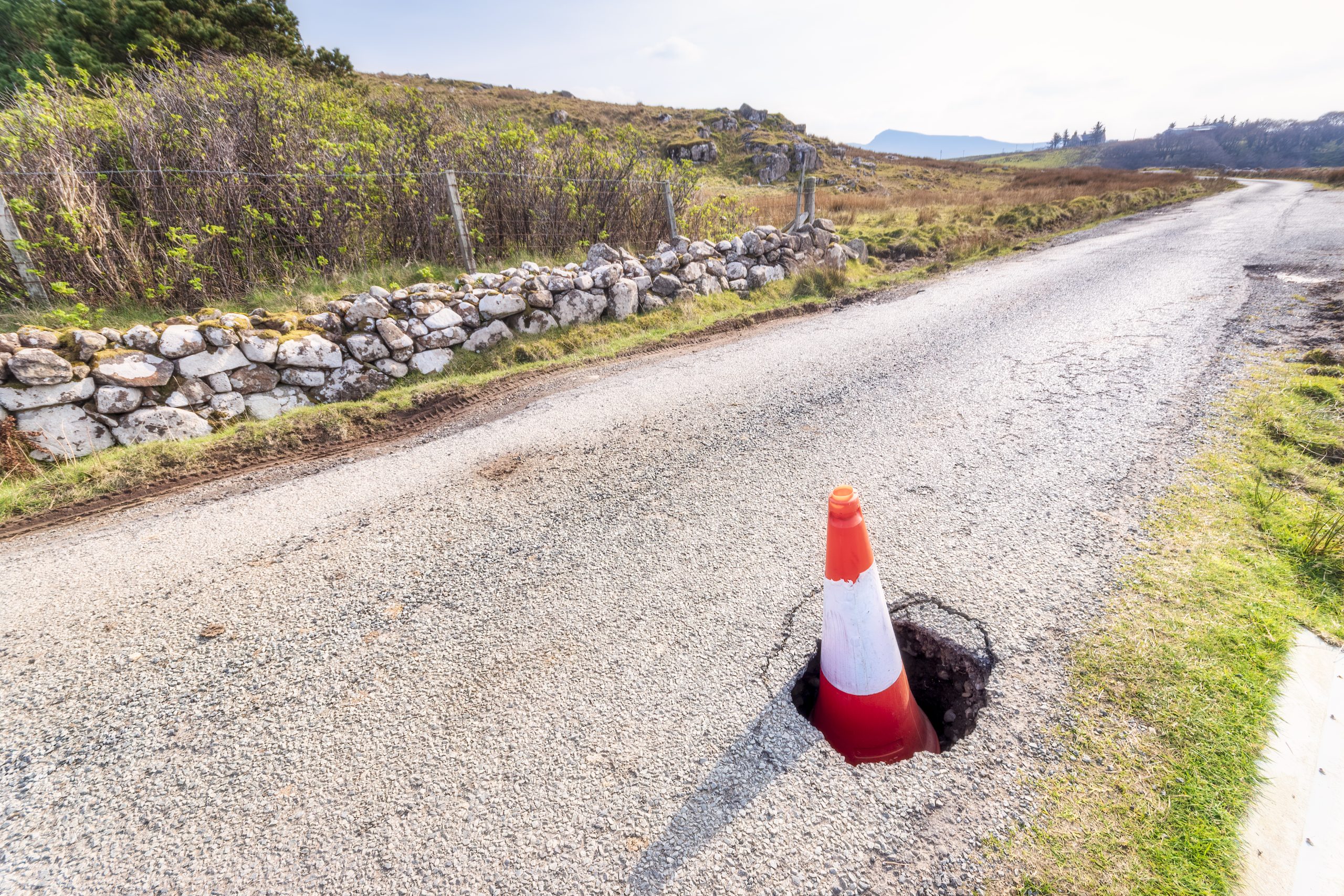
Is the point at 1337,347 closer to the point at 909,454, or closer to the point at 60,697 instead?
the point at 909,454

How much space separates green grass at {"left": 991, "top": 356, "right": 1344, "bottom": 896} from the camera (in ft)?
5.26

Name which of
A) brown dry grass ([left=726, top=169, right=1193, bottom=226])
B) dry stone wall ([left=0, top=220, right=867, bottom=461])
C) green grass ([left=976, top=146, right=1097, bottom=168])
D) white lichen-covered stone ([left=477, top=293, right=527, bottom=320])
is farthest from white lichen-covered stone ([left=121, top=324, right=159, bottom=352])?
green grass ([left=976, top=146, right=1097, bottom=168])

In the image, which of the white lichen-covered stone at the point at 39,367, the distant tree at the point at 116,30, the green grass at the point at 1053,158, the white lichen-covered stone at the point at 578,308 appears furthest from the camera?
the green grass at the point at 1053,158

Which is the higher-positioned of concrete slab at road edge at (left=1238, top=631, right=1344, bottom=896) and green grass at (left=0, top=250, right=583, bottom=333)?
green grass at (left=0, top=250, right=583, bottom=333)

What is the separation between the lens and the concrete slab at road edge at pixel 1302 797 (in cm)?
154

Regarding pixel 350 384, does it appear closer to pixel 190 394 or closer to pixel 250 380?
pixel 250 380

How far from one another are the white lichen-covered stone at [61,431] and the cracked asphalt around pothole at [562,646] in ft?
4.49

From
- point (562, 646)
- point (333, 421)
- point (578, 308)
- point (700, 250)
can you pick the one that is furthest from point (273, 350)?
point (700, 250)

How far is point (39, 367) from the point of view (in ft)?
14.5

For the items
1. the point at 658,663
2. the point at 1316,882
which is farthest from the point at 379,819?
the point at 1316,882

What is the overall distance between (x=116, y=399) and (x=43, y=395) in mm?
437

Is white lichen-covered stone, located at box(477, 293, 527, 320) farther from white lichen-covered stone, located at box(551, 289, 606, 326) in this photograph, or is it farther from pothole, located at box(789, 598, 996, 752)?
pothole, located at box(789, 598, 996, 752)

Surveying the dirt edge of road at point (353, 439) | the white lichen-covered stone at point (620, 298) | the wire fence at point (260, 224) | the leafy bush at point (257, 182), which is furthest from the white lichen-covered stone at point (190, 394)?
the white lichen-covered stone at point (620, 298)

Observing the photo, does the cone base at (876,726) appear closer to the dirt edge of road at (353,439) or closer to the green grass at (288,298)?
the dirt edge of road at (353,439)
